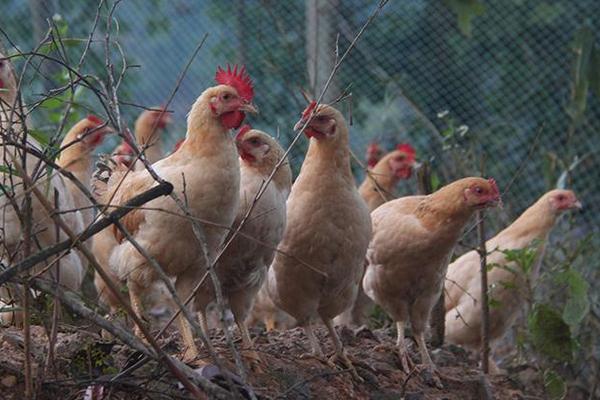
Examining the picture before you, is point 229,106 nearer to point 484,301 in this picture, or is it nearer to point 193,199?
point 193,199

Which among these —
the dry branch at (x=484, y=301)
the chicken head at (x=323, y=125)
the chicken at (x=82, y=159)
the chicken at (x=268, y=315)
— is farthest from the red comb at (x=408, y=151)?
the chicken head at (x=323, y=125)

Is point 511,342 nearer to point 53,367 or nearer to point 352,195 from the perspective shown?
point 352,195

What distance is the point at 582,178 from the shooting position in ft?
29.2

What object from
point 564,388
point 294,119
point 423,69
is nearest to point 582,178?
point 423,69

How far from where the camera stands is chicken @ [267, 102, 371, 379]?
15.9 ft

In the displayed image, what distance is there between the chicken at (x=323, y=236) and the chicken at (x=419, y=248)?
0.41 m

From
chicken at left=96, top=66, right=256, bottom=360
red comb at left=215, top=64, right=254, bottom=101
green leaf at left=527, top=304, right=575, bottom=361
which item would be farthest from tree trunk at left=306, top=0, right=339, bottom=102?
chicken at left=96, top=66, right=256, bottom=360

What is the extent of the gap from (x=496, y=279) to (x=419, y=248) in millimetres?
1436

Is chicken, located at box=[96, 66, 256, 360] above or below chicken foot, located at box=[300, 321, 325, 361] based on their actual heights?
above

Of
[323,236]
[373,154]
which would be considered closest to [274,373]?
[323,236]

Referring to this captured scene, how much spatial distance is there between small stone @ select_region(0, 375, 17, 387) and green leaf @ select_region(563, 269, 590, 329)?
302 cm

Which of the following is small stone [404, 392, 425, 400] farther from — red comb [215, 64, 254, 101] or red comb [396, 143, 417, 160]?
red comb [396, 143, 417, 160]

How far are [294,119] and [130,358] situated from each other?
4.94 metres

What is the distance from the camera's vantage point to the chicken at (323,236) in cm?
485
